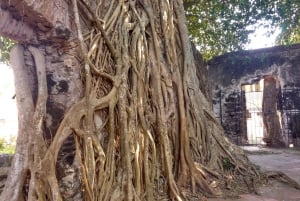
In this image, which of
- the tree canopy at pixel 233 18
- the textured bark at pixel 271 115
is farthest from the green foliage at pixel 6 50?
the textured bark at pixel 271 115

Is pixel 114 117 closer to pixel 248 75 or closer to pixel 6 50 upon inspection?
pixel 6 50

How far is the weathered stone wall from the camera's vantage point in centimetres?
822

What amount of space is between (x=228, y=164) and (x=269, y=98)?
5.40 metres

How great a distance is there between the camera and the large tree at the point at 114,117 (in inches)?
95.1

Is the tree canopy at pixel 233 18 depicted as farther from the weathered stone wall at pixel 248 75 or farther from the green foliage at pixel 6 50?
the weathered stone wall at pixel 248 75

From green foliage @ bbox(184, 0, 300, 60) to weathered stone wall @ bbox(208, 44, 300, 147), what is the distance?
2.21 feet

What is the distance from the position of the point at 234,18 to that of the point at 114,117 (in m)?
4.89

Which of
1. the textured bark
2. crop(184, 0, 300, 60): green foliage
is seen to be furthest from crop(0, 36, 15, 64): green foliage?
the textured bark

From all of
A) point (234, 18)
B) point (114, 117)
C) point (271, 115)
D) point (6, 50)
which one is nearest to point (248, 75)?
point (271, 115)

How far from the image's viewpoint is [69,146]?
2.48 metres

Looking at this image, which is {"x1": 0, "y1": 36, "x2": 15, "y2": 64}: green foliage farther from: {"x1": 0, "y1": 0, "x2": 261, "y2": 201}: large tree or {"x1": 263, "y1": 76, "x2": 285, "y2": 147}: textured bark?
{"x1": 263, "y1": 76, "x2": 285, "y2": 147}: textured bark

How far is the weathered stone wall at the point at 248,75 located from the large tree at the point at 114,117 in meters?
5.03

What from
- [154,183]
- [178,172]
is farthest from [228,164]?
[154,183]

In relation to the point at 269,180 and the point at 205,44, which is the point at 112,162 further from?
the point at 205,44
